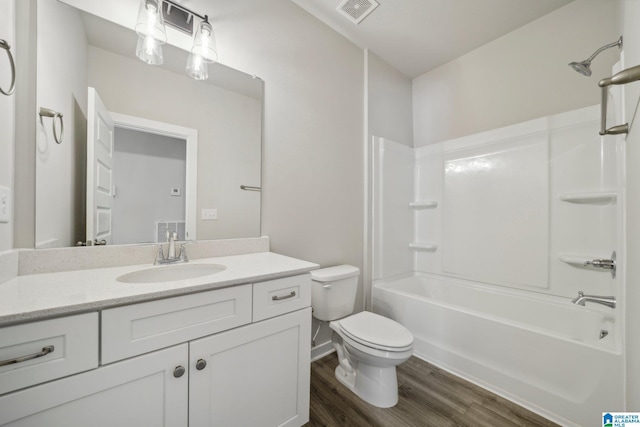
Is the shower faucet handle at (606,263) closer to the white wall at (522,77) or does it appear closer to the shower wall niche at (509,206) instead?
the shower wall niche at (509,206)

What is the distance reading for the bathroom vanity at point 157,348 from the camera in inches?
26.0

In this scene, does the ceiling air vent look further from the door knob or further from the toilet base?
the toilet base

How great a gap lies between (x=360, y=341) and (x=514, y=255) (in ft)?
5.02

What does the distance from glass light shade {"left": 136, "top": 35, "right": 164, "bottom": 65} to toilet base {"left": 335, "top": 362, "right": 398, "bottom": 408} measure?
2097 millimetres

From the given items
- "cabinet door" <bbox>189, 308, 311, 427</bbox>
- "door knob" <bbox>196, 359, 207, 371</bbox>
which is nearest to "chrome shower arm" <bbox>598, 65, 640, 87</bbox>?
"cabinet door" <bbox>189, 308, 311, 427</bbox>

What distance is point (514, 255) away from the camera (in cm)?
201

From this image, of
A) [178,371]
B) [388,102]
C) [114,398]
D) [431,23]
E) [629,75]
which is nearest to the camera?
[629,75]

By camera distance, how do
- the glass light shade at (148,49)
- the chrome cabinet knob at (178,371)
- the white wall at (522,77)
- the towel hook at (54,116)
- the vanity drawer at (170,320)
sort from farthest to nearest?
the white wall at (522,77), the glass light shade at (148,49), the towel hook at (54,116), the chrome cabinet knob at (178,371), the vanity drawer at (170,320)

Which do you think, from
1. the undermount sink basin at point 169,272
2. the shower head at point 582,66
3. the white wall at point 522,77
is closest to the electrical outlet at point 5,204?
the undermount sink basin at point 169,272

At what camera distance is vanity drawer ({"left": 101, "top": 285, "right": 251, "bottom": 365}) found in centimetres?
76

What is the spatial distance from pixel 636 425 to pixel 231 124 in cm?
211

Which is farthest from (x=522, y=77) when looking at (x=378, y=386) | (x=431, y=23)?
(x=378, y=386)

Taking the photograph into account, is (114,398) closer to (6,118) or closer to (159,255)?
(159,255)

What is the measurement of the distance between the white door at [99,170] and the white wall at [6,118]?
225mm
